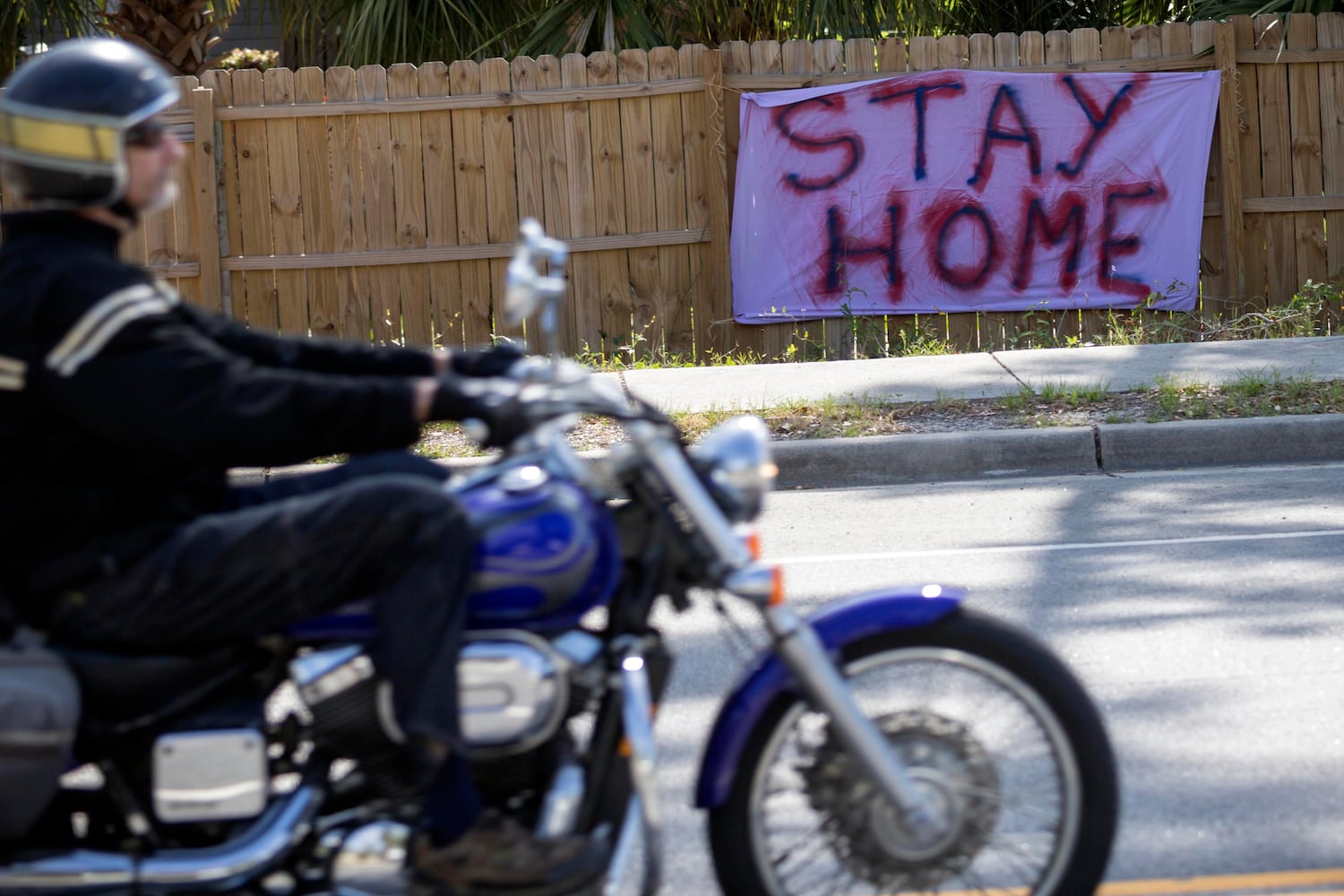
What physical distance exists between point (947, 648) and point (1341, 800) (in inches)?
59.1

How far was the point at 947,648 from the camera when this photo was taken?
283cm

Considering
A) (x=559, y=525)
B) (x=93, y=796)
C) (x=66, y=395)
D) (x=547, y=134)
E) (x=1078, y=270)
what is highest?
(x=547, y=134)

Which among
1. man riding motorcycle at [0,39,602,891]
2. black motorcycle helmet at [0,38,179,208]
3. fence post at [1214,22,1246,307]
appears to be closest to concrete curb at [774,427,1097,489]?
fence post at [1214,22,1246,307]

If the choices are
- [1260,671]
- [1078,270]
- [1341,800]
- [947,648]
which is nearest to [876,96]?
[1078,270]

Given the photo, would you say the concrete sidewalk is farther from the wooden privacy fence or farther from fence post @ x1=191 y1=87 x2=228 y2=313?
fence post @ x1=191 y1=87 x2=228 y2=313

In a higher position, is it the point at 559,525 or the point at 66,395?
the point at 66,395

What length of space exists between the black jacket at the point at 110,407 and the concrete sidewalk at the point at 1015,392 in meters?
5.28

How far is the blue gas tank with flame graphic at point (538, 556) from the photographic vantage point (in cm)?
262

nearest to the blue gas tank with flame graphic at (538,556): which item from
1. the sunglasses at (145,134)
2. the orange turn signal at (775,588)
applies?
the orange turn signal at (775,588)

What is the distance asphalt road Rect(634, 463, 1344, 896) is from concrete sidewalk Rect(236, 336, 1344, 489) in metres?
0.18

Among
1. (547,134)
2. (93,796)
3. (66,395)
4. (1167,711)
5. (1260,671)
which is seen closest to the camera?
(66,395)

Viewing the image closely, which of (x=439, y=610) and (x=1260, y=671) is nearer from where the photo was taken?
(x=439, y=610)

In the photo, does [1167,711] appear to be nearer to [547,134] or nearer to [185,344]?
[185,344]

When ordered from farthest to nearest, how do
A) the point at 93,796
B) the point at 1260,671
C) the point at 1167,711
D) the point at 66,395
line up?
the point at 1260,671 < the point at 1167,711 < the point at 93,796 < the point at 66,395
